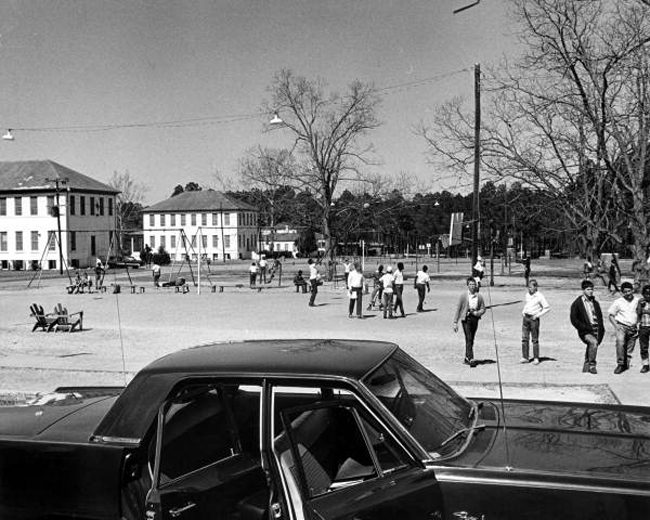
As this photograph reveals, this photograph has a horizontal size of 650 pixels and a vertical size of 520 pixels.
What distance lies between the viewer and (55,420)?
4.29 metres

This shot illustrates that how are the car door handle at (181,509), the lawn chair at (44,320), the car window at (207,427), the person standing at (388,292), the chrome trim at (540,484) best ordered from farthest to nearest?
the person standing at (388,292), the lawn chair at (44,320), the car window at (207,427), the car door handle at (181,509), the chrome trim at (540,484)

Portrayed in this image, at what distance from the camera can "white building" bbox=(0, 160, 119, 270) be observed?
243 ft

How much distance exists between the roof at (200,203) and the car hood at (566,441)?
10409 centimetres

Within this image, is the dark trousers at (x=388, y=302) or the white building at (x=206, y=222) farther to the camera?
the white building at (x=206, y=222)

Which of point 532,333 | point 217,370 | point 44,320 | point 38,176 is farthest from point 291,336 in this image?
point 38,176

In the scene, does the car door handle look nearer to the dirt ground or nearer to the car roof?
the car roof

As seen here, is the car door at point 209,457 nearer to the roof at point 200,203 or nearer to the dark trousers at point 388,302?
the dark trousers at point 388,302

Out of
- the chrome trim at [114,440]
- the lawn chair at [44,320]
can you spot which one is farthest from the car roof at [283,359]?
the lawn chair at [44,320]

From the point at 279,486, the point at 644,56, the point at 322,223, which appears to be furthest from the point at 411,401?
the point at 322,223

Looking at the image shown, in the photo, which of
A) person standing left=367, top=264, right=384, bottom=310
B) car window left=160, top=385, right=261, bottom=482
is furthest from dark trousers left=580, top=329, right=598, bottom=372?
person standing left=367, top=264, right=384, bottom=310

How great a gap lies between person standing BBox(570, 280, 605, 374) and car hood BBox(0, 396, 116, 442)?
31.2 feet

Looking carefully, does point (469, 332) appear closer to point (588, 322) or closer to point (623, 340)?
point (588, 322)

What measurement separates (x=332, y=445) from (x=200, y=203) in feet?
355

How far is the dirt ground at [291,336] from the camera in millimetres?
11492
